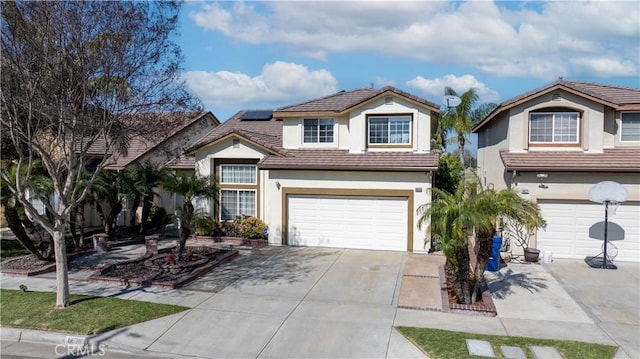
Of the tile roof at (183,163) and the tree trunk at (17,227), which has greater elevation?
the tile roof at (183,163)

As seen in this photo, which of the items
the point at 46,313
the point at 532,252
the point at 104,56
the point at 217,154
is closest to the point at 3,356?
the point at 46,313

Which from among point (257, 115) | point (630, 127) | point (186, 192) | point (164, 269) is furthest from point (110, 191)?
point (630, 127)

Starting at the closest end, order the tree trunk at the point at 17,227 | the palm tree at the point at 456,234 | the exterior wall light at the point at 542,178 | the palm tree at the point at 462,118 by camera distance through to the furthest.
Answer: the palm tree at the point at 456,234
the tree trunk at the point at 17,227
the exterior wall light at the point at 542,178
the palm tree at the point at 462,118

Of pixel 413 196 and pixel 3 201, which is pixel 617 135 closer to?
pixel 413 196

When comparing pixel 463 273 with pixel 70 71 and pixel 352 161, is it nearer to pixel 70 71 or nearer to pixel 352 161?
pixel 352 161

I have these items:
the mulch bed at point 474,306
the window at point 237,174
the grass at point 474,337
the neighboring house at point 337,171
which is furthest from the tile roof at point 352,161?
the grass at point 474,337

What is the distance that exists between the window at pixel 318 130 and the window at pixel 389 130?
1.75m

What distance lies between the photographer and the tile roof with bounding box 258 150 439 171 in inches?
669

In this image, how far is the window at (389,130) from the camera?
59.7 feet

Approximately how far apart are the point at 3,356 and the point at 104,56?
6291 mm

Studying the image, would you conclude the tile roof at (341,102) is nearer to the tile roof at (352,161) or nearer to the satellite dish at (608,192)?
the tile roof at (352,161)

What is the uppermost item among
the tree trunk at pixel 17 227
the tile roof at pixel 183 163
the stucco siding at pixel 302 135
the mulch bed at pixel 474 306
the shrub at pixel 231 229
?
the stucco siding at pixel 302 135

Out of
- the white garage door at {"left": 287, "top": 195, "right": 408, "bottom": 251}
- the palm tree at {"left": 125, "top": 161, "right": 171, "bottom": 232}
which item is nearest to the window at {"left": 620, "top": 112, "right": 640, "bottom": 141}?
the white garage door at {"left": 287, "top": 195, "right": 408, "bottom": 251}

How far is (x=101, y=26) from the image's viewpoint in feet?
33.7
